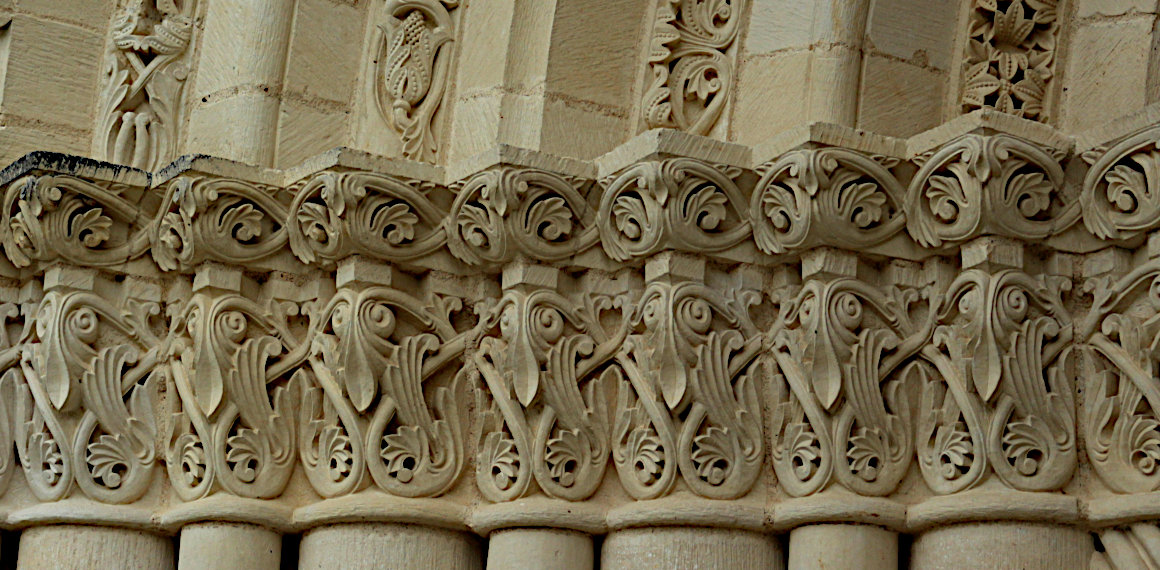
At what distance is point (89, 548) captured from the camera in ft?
12.0

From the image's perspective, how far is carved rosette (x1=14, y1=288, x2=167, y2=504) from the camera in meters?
3.68

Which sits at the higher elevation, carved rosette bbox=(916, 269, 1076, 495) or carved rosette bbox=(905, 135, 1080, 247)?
carved rosette bbox=(905, 135, 1080, 247)

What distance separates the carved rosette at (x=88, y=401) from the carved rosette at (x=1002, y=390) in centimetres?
145

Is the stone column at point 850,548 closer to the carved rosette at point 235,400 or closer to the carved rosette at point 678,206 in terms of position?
the carved rosette at point 678,206

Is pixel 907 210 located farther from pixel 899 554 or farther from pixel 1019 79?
pixel 899 554

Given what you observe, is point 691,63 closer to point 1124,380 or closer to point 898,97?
point 898,97

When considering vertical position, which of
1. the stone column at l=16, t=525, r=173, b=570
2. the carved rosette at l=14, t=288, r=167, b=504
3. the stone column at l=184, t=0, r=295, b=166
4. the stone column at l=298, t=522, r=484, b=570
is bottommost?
the stone column at l=16, t=525, r=173, b=570

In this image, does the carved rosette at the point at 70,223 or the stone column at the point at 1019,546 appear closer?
the stone column at the point at 1019,546

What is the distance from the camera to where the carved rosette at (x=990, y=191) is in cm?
322

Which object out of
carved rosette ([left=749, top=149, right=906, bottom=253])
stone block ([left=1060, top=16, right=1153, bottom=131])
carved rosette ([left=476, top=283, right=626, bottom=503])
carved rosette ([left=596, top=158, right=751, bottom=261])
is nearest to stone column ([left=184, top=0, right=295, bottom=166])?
carved rosette ([left=476, top=283, right=626, bottom=503])

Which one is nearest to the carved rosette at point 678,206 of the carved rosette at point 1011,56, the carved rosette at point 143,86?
the carved rosette at point 1011,56

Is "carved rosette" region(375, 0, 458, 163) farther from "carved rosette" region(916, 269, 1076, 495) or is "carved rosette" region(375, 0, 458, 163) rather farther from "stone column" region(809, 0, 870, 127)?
"carved rosette" region(916, 269, 1076, 495)

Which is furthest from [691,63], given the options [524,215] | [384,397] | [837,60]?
[384,397]

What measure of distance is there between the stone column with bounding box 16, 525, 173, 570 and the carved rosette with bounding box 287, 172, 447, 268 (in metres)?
0.63
